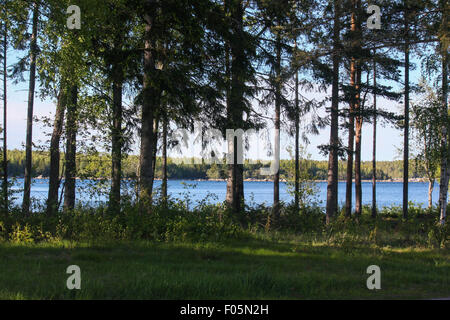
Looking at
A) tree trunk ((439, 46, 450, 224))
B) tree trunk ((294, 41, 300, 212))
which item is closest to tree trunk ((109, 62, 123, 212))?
tree trunk ((294, 41, 300, 212))

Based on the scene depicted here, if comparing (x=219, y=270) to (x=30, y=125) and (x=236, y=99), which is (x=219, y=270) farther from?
(x=30, y=125)

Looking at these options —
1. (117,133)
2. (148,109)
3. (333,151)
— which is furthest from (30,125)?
(333,151)

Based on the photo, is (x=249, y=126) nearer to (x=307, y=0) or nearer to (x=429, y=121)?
(x=307, y=0)

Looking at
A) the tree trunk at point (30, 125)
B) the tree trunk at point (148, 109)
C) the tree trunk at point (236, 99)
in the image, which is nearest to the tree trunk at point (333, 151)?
the tree trunk at point (236, 99)

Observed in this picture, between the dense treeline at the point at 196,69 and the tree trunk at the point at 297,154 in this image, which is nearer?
the dense treeline at the point at 196,69

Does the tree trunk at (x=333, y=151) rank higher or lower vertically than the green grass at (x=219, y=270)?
higher

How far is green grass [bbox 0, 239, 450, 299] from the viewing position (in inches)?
225

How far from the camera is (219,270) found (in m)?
7.04

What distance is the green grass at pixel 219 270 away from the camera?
5.72 metres

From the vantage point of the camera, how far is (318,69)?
14.8 meters

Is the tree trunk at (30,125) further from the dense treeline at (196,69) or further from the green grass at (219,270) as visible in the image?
the green grass at (219,270)

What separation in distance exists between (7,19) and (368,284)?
11567 mm

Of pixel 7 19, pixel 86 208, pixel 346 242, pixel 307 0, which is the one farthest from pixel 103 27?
pixel 346 242
